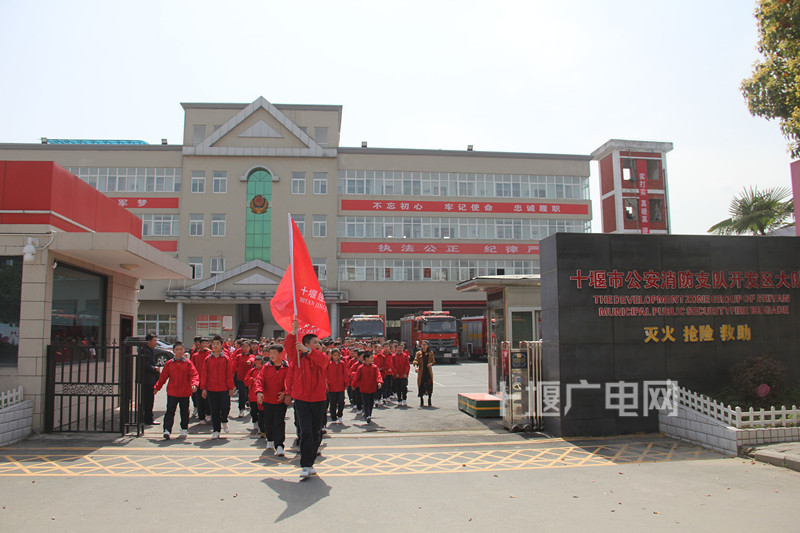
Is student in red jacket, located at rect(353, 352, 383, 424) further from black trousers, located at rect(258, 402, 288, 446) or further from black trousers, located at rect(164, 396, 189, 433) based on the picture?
black trousers, located at rect(164, 396, 189, 433)

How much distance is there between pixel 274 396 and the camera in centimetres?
876

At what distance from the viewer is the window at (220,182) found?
3853 centimetres

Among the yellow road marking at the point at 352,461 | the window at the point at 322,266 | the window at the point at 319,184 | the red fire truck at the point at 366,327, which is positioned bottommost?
the yellow road marking at the point at 352,461

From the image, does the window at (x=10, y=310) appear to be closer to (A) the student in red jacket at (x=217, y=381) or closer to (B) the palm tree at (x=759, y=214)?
(A) the student in red jacket at (x=217, y=381)

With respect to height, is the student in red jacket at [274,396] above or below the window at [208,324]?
below

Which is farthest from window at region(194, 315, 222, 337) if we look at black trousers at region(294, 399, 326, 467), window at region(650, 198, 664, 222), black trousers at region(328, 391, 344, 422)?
black trousers at region(294, 399, 326, 467)

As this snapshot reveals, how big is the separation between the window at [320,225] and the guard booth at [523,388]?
29689mm

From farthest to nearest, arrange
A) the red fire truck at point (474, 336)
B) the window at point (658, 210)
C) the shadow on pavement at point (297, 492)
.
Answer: the window at point (658, 210)
the red fire truck at point (474, 336)
the shadow on pavement at point (297, 492)

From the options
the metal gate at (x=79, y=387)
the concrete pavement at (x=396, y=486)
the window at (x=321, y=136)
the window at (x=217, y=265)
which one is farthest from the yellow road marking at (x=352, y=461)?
the window at (x=321, y=136)

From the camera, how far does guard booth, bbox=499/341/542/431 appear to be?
991 cm

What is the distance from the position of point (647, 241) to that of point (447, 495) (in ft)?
20.2

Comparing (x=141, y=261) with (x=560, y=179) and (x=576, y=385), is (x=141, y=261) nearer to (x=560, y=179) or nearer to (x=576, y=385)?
(x=576, y=385)

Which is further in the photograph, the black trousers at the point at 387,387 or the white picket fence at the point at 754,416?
the black trousers at the point at 387,387

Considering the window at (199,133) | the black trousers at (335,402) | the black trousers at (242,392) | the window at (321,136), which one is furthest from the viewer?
the window at (321,136)
